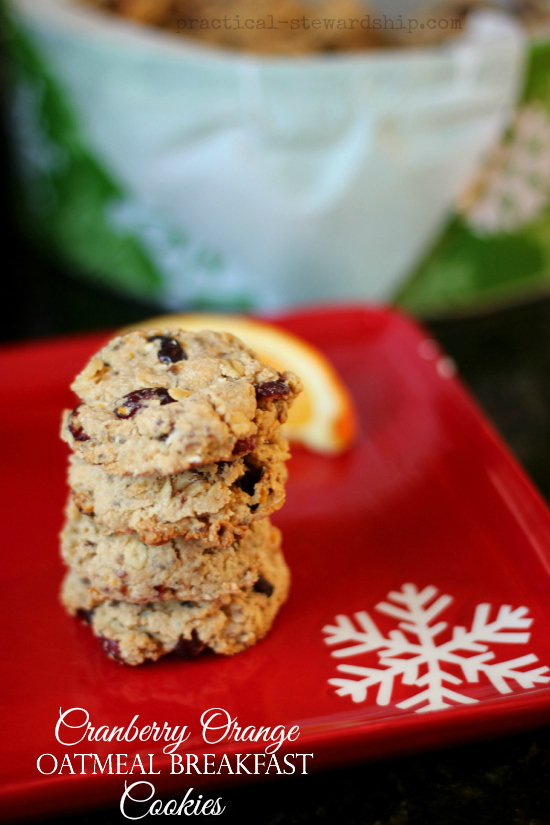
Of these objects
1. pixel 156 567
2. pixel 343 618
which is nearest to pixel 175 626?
pixel 156 567

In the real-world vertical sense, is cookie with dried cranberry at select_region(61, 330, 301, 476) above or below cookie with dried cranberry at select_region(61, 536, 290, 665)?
above

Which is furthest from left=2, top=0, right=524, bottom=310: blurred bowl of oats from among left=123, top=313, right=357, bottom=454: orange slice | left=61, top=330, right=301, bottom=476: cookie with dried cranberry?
left=61, top=330, right=301, bottom=476: cookie with dried cranberry

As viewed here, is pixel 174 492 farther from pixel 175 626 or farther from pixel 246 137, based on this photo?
pixel 246 137

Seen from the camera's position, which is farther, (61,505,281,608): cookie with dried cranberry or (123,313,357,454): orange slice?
(123,313,357,454): orange slice

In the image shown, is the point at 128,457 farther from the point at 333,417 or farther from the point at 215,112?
the point at 215,112

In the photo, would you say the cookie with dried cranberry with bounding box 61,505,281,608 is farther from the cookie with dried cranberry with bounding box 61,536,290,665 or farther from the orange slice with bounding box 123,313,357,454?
the orange slice with bounding box 123,313,357,454

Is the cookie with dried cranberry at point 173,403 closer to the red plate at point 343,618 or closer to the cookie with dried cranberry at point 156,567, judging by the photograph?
the cookie with dried cranberry at point 156,567

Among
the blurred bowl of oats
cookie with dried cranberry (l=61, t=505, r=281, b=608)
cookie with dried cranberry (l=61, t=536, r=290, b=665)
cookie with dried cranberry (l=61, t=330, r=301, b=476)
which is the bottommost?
cookie with dried cranberry (l=61, t=536, r=290, b=665)
